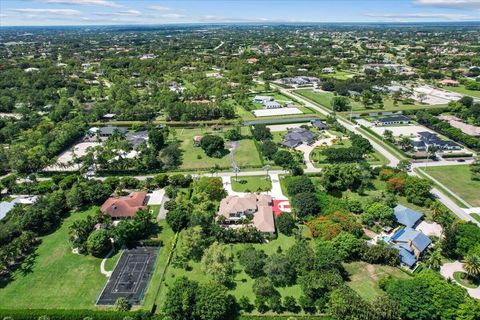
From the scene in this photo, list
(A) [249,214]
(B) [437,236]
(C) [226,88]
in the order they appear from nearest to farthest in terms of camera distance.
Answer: (B) [437,236]
(A) [249,214]
(C) [226,88]

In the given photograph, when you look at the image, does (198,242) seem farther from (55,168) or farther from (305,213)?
(55,168)

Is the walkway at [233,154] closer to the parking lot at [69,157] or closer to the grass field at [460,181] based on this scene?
the parking lot at [69,157]

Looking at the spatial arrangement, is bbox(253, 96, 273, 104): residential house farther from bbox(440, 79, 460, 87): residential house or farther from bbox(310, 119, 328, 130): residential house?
bbox(440, 79, 460, 87): residential house

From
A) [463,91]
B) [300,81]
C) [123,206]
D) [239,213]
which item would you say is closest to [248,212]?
[239,213]

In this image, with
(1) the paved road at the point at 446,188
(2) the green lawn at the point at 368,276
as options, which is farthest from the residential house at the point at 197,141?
(1) the paved road at the point at 446,188

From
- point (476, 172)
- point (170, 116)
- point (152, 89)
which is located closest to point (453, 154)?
point (476, 172)

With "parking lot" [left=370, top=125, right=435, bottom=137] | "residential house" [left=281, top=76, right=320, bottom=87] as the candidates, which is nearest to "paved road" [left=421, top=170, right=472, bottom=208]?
"parking lot" [left=370, top=125, right=435, bottom=137]

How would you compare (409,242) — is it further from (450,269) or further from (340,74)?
(340,74)
